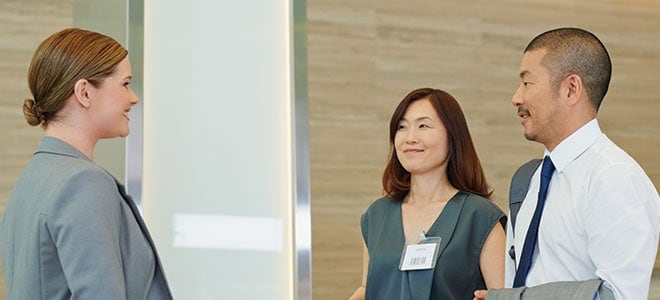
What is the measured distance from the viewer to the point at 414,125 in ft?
9.76

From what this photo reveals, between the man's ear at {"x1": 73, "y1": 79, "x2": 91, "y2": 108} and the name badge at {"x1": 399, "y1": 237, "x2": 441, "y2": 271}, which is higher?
the man's ear at {"x1": 73, "y1": 79, "x2": 91, "y2": 108}

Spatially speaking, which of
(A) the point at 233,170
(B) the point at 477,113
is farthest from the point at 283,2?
(B) the point at 477,113

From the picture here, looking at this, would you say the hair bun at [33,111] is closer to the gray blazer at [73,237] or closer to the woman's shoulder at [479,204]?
the gray blazer at [73,237]

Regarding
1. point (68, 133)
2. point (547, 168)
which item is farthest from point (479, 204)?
point (68, 133)

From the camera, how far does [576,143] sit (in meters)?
2.29

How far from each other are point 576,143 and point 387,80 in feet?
9.13

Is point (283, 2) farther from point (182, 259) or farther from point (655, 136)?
point (655, 136)

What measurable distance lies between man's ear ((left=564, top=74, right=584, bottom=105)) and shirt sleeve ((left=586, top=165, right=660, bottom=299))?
244 mm

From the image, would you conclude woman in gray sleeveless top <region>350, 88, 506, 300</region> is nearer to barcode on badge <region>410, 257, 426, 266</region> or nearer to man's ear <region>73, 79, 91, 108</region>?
barcode on badge <region>410, 257, 426, 266</region>

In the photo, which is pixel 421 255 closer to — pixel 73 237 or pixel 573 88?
pixel 573 88

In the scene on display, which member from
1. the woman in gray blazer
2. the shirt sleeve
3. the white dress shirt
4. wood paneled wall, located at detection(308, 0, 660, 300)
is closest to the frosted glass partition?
the woman in gray blazer

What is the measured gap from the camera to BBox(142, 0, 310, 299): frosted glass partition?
121 inches

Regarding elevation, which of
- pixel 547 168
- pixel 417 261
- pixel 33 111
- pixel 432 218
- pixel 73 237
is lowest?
pixel 417 261

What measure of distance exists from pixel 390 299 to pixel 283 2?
3.39 ft
